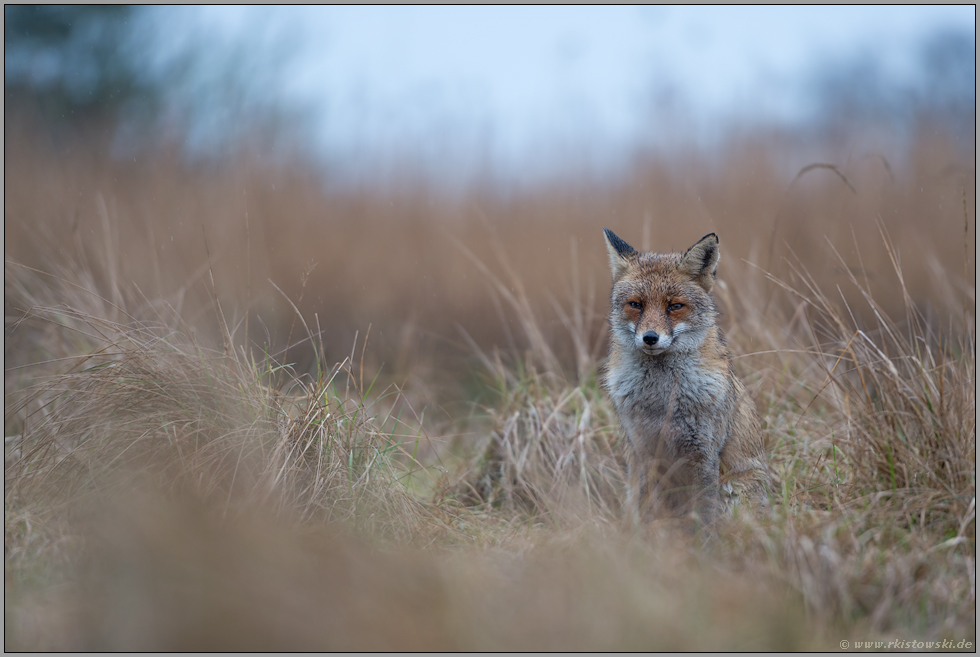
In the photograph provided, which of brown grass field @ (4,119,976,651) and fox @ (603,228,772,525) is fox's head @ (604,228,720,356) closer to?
fox @ (603,228,772,525)

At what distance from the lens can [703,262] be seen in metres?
3.99

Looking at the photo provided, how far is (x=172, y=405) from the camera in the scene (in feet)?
12.6

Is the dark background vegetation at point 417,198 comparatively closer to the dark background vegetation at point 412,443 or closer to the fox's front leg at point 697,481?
the dark background vegetation at point 412,443

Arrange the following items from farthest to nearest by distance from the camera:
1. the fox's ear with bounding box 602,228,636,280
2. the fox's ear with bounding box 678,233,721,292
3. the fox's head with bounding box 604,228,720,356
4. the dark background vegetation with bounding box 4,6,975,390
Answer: the dark background vegetation with bounding box 4,6,975,390
the fox's ear with bounding box 602,228,636,280
the fox's ear with bounding box 678,233,721,292
the fox's head with bounding box 604,228,720,356

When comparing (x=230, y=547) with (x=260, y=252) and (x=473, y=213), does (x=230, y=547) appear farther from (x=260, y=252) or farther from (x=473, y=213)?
(x=473, y=213)

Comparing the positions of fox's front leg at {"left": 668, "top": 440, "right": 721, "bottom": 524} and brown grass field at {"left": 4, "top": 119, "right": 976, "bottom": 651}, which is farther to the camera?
fox's front leg at {"left": 668, "top": 440, "right": 721, "bottom": 524}

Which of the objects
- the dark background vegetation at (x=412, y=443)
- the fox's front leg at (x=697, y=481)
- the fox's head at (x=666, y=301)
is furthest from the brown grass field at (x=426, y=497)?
the fox's head at (x=666, y=301)

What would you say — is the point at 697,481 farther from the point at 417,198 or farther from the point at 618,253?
the point at 417,198

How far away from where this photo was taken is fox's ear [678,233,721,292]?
3.91 metres

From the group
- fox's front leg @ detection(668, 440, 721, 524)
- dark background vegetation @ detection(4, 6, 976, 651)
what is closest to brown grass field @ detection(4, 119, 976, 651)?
dark background vegetation @ detection(4, 6, 976, 651)

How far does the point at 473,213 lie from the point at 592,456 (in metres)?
5.43

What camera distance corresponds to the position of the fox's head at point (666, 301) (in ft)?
12.3

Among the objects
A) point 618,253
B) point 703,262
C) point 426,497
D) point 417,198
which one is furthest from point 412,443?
point 417,198

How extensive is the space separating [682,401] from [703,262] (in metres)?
0.86
